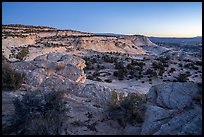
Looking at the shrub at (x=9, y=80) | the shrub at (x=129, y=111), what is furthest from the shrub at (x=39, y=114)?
the shrub at (x=9, y=80)

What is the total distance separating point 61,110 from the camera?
8.72 metres

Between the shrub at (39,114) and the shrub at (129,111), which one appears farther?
the shrub at (129,111)

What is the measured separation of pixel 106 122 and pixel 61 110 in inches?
59.7

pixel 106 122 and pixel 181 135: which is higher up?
pixel 181 135

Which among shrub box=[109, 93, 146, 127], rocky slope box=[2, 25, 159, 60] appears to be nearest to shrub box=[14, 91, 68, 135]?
shrub box=[109, 93, 146, 127]

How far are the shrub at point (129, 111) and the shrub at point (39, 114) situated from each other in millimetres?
1748

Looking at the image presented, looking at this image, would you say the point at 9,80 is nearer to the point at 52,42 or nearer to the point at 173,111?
the point at 173,111

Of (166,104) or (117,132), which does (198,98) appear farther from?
(117,132)

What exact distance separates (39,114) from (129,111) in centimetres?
287

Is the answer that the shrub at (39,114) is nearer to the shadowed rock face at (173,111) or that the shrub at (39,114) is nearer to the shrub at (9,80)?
the shrub at (9,80)

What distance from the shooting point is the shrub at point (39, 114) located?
7.17 m

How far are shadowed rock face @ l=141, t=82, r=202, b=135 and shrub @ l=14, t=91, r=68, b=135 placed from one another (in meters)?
2.51

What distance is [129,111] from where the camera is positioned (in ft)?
29.6

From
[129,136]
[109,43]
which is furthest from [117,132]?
[109,43]
